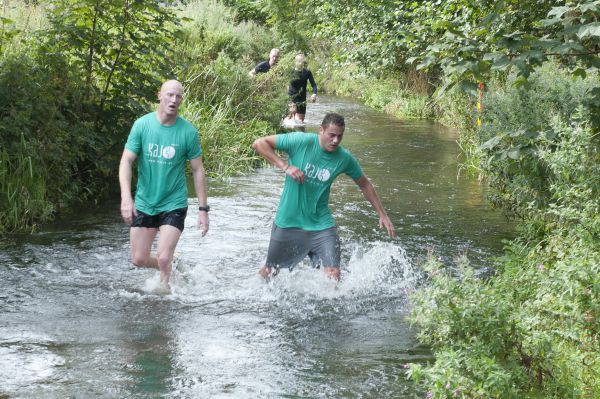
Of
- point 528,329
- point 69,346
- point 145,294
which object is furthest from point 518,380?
point 145,294

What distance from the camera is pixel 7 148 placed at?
10.6m

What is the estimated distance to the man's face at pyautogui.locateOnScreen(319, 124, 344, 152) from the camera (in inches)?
312

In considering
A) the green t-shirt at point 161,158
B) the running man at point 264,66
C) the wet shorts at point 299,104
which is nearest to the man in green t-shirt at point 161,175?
the green t-shirt at point 161,158

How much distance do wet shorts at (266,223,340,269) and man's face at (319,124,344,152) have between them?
785 millimetres

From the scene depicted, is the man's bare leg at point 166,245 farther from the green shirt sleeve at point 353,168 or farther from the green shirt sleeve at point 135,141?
the green shirt sleeve at point 353,168

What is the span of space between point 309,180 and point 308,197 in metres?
0.18

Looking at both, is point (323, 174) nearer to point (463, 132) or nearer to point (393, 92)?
point (463, 132)

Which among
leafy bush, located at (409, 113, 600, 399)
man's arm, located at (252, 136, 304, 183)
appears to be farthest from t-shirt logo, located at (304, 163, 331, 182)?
leafy bush, located at (409, 113, 600, 399)

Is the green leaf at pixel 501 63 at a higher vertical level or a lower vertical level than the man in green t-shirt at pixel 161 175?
higher

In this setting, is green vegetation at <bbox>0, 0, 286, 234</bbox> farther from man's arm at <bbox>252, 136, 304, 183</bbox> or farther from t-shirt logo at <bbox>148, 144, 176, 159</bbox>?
man's arm at <bbox>252, 136, 304, 183</bbox>

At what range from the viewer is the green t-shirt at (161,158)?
800 cm

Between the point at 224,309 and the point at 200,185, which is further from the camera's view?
the point at 200,185

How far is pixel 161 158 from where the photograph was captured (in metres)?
8.02

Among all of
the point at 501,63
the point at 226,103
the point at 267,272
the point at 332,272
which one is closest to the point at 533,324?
the point at 501,63
